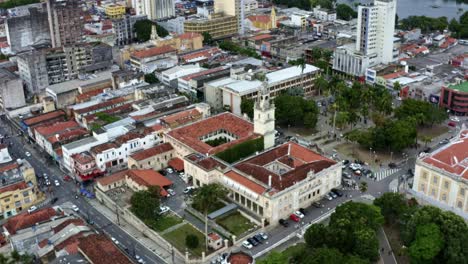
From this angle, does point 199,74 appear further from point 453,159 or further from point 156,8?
point 156,8

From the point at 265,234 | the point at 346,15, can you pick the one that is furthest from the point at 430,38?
the point at 265,234

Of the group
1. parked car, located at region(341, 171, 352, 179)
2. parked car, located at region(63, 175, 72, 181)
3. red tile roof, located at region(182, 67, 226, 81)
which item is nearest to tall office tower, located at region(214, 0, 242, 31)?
red tile roof, located at region(182, 67, 226, 81)

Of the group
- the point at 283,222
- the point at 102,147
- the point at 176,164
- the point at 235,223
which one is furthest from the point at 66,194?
the point at 283,222

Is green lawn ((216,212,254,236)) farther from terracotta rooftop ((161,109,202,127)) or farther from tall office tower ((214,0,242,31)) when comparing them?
tall office tower ((214,0,242,31))

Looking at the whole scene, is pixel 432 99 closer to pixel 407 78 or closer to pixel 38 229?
pixel 407 78

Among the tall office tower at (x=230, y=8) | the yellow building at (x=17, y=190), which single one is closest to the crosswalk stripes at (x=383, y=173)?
the yellow building at (x=17, y=190)

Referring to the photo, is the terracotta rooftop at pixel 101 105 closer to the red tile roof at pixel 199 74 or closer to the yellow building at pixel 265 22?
the red tile roof at pixel 199 74

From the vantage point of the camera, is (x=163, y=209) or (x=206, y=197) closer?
(x=206, y=197)
